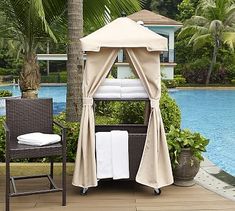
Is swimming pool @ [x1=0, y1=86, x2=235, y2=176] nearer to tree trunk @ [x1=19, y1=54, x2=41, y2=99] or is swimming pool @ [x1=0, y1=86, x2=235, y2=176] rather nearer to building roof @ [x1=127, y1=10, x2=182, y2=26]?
tree trunk @ [x1=19, y1=54, x2=41, y2=99]

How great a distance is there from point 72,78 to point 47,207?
6.52 feet

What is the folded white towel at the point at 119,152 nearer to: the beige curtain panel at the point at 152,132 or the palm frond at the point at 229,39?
the beige curtain panel at the point at 152,132

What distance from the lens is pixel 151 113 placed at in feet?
12.6

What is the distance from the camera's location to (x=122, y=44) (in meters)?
3.73

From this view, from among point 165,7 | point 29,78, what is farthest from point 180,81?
point 29,78

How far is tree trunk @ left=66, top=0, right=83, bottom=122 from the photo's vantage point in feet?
16.4

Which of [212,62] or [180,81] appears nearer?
[180,81]

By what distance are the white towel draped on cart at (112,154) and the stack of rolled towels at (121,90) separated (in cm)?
38

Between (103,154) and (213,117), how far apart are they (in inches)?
361

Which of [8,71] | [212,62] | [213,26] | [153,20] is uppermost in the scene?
[153,20]

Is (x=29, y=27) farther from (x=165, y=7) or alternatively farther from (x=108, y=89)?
(x=165, y=7)

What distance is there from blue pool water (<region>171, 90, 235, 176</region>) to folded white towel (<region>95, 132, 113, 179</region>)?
3.04 m

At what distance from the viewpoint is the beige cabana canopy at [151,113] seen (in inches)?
150

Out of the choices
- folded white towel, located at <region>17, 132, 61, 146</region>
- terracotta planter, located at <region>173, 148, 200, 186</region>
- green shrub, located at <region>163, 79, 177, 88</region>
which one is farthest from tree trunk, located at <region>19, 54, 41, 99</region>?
green shrub, located at <region>163, 79, 177, 88</region>
